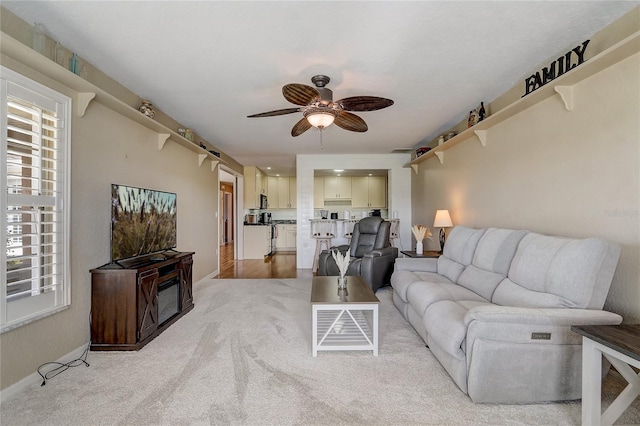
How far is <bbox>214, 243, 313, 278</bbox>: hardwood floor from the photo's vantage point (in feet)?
18.1

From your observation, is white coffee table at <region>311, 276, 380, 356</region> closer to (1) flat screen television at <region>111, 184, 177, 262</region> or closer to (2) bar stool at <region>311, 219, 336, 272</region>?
(1) flat screen television at <region>111, 184, 177, 262</region>

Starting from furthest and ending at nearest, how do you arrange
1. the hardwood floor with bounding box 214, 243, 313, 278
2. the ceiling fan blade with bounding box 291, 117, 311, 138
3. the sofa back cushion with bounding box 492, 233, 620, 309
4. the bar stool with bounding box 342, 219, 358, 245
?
the bar stool with bounding box 342, 219, 358, 245 < the hardwood floor with bounding box 214, 243, 313, 278 < the ceiling fan blade with bounding box 291, 117, 311, 138 < the sofa back cushion with bounding box 492, 233, 620, 309

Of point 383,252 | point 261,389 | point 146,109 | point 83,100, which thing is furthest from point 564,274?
point 146,109

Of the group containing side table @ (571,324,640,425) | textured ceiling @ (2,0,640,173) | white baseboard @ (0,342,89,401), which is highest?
textured ceiling @ (2,0,640,173)

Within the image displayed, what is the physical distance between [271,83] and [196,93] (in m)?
0.87

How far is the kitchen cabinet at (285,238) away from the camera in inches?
358

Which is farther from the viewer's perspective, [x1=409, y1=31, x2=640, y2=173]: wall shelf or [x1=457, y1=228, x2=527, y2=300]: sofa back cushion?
[x1=457, y1=228, x2=527, y2=300]: sofa back cushion

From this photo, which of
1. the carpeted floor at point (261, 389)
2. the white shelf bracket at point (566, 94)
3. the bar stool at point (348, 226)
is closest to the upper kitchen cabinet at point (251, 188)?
the bar stool at point (348, 226)

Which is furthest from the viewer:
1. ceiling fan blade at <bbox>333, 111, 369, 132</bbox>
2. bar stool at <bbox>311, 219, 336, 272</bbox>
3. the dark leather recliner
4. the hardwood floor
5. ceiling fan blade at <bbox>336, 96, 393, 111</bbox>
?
bar stool at <bbox>311, 219, 336, 272</bbox>

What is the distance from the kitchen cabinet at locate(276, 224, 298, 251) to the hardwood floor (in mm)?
959

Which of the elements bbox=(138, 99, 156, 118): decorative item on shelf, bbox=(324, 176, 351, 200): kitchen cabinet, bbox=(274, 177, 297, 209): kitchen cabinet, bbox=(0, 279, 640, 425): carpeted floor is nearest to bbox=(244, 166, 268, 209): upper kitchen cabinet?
bbox=(274, 177, 297, 209): kitchen cabinet

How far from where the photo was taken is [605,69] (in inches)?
78.4

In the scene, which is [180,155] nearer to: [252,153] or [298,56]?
[252,153]

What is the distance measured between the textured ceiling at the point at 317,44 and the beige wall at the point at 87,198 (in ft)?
1.65
